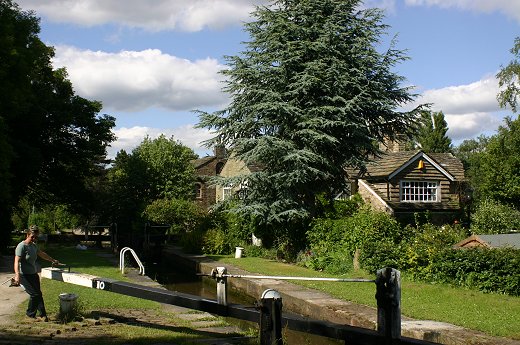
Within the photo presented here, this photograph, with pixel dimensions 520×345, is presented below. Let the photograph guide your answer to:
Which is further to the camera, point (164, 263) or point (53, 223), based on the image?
point (53, 223)

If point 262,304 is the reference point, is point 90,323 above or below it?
below

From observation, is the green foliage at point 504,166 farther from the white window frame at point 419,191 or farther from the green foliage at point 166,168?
the green foliage at point 166,168

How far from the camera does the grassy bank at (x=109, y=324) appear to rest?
352 inches

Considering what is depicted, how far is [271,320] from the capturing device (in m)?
7.25

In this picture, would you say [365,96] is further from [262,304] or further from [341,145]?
[262,304]

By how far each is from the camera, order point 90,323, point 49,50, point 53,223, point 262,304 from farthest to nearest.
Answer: point 53,223 < point 49,50 < point 90,323 < point 262,304

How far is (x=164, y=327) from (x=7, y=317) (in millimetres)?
2933

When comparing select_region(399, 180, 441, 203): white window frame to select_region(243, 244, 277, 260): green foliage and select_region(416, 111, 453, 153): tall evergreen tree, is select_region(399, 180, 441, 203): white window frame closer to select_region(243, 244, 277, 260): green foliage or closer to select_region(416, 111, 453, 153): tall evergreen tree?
select_region(243, 244, 277, 260): green foliage

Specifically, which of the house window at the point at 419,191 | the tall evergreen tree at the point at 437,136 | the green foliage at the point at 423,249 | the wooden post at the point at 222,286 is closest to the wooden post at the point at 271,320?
the wooden post at the point at 222,286

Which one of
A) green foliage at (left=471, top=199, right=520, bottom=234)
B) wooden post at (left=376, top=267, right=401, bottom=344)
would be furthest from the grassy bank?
green foliage at (left=471, top=199, right=520, bottom=234)

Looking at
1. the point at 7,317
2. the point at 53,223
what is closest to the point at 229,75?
the point at 7,317

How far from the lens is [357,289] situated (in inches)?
644

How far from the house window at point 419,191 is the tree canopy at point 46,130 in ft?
57.6

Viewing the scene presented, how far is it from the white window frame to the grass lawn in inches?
601
